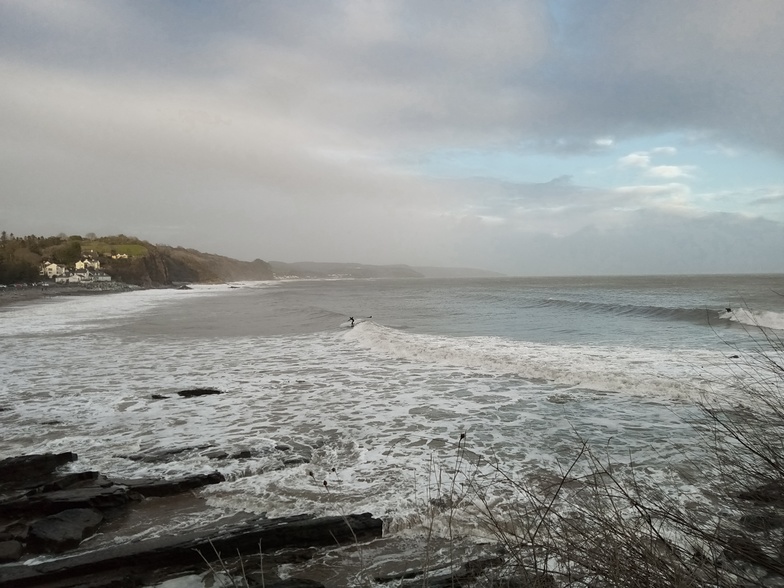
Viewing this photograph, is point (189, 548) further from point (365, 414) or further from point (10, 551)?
point (365, 414)

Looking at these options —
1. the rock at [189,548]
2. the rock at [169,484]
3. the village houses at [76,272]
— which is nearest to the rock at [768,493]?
the rock at [189,548]

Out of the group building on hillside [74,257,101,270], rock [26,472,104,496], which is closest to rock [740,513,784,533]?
rock [26,472,104,496]

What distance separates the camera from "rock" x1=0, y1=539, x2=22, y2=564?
387 cm

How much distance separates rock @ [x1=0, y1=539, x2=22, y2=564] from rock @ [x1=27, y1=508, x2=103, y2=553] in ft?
0.28

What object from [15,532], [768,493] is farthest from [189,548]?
[768,493]

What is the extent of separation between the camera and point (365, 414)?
868 cm

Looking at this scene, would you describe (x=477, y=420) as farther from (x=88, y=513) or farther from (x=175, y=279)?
(x=175, y=279)

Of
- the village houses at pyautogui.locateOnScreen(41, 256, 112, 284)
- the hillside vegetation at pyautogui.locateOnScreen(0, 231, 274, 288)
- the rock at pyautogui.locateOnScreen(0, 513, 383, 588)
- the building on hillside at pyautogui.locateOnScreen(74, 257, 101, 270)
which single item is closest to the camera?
the rock at pyautogui.locateOnScreen(0, 513, 383, 588)

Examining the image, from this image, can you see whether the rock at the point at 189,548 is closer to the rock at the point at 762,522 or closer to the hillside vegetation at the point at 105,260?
the rock at the point at 762,522

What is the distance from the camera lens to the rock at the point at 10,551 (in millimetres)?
3865

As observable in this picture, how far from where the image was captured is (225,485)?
5578 mm

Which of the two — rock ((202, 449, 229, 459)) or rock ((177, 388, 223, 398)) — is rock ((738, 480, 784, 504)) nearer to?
rock ((202, 449, 229, 459))

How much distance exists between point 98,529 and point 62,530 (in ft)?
0.99

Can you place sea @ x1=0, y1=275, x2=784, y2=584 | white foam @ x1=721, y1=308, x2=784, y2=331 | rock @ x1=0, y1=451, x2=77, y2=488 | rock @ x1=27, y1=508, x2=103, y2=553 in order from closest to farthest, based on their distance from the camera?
1. rock @ x1=27, y1=508, x2=103, y2=553
2. sea @ x1=0, y1=275, x2=784, y2=584
3. rock @ x1=0, y1=451, x2=77, y2=488
4. white foam @ x1=721, y1=308, x2=784, y2=331
